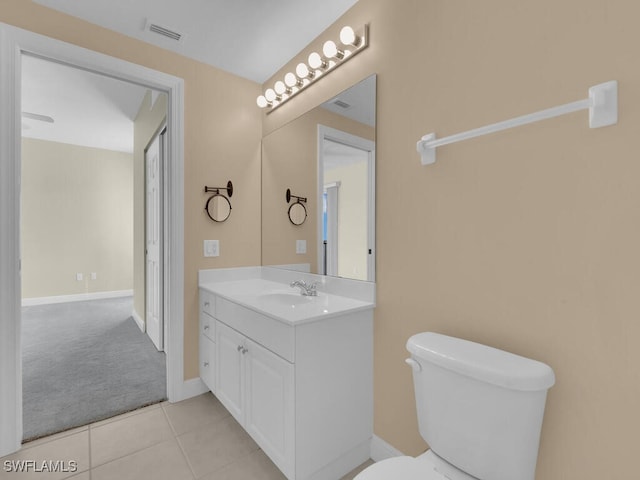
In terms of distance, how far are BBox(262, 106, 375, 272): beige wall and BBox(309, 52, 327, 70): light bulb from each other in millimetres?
230

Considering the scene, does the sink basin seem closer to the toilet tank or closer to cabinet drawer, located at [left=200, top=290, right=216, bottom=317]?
cabinet drawer, located at [left=200, top=290, right=216, bottom=317]

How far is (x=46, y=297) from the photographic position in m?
4.71

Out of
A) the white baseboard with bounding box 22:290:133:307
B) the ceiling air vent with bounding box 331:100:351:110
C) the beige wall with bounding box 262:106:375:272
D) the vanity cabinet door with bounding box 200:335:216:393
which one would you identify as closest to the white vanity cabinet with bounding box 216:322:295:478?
the vanity cabinet door with bounding box 200:335:216:393

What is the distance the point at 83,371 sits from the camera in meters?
2.43

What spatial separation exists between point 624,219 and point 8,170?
8.14 ft

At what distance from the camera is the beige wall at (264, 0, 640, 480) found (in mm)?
831

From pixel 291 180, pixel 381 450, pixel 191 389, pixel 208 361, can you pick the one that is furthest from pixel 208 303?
pixel 381 450

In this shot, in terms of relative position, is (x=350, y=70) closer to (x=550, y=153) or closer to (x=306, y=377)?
(x=550, y=153)

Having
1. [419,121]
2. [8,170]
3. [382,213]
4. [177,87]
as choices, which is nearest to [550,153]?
[419,121]

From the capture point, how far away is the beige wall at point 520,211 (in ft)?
2.72

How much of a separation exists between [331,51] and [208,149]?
1.05m

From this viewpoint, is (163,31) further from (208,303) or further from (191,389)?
(191,389)

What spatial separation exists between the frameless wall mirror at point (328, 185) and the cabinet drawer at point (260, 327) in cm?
51

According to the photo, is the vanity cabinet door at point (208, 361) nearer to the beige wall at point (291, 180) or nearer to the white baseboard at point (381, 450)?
the beige wall at point (291, 180)
